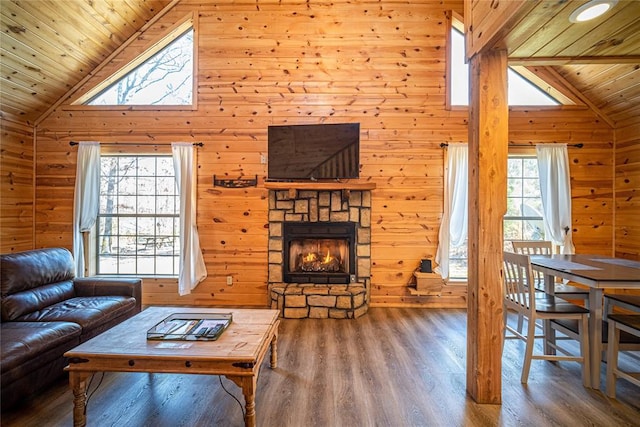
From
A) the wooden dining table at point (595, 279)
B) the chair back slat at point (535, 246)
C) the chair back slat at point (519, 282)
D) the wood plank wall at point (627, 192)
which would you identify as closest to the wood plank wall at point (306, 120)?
the wood plank wall at point (627, 192)

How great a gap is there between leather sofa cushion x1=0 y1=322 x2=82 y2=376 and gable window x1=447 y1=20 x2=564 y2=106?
5.01m

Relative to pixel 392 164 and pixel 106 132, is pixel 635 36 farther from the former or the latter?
pixel 106 132

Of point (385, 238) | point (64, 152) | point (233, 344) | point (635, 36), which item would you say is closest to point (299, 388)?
point (233, 344)

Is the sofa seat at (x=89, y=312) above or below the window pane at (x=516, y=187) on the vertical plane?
below

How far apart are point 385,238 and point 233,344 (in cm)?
279

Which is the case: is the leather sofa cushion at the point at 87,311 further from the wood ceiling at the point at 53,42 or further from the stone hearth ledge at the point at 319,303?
the wood ceiling at the point at 53,42

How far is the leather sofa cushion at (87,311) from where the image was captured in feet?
7.99

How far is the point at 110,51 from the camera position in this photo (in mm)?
4086

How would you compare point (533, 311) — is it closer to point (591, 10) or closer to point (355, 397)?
point (355, 397)

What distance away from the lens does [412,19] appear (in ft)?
13.6

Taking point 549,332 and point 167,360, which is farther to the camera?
point 549,332

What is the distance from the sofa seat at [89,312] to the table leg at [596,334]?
4.06 metres

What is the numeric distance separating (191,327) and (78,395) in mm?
688

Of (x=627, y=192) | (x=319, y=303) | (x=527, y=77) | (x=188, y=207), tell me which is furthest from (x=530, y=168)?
(x=188, y=207)
